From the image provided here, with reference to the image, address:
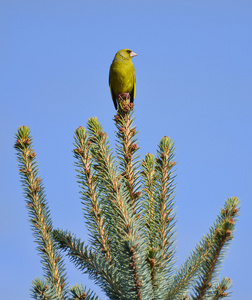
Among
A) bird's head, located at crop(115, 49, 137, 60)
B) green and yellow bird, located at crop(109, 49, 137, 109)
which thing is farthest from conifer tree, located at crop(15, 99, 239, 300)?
bird's head, located at crop(115, 49, 137, 60)

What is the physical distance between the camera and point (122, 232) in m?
2.87

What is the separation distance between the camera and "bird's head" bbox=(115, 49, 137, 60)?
936cm

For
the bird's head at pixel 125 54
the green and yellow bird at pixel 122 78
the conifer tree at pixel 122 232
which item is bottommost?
the conifer tree at pixel 122 232

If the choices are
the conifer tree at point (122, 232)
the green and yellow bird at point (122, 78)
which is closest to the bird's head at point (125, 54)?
the green and yellow bird at point (122, 78)

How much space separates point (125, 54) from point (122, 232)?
7296 millimetres

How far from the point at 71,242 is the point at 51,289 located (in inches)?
19.4

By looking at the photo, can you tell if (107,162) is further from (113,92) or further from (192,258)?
(113,92)

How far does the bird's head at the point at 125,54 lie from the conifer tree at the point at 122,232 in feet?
20.0

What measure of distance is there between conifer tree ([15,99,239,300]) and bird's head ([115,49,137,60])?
6.08 meters

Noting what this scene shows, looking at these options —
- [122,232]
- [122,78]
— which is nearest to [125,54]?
[122,78]

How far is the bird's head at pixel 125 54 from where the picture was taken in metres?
9.36

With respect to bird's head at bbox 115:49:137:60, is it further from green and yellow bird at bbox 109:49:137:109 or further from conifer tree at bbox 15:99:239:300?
conifer tree at bbox 15:99:239:300

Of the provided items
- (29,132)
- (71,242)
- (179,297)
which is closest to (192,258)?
(179,297)

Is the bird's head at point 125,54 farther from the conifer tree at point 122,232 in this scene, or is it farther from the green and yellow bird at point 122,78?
the conifer tree at point 122,232
